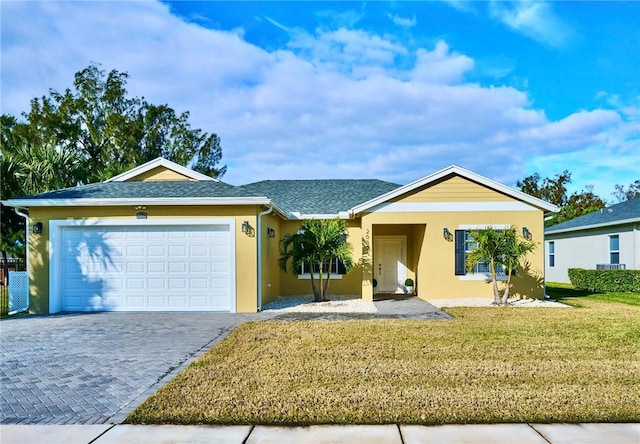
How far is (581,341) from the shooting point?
833cm

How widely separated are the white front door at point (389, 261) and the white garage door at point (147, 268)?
7.44m

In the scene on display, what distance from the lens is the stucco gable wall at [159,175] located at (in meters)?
17.5

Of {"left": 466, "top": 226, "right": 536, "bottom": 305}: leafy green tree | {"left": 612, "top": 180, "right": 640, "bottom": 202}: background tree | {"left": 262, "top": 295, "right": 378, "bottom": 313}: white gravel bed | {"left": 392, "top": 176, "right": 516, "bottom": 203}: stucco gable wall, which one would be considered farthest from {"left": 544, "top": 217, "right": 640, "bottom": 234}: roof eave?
{"left": 612, "top": 180, "right": 640, "bottom": 202}: background tree

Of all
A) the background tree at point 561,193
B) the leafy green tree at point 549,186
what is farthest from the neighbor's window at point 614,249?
the leafy green tree at point 549,186

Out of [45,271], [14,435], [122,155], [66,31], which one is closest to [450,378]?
[14,435]

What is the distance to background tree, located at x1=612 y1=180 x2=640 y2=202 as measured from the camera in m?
49.7

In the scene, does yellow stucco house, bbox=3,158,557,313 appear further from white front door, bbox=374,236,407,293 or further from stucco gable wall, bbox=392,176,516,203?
white front door, bbox=374,236,407,293

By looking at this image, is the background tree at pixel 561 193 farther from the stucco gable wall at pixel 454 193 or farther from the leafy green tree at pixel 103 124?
the leafy green tree at pixel 103 124

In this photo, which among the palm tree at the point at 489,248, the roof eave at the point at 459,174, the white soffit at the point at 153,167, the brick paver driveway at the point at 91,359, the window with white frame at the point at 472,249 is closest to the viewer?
the brick paver driveway at the point at 91,359

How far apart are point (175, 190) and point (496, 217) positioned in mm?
10861

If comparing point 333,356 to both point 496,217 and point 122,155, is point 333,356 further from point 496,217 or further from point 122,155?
point 122,155

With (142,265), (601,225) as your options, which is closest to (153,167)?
(142,265)

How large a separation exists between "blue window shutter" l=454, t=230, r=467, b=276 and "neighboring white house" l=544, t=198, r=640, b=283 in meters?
8.47

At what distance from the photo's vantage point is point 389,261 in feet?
58.9
